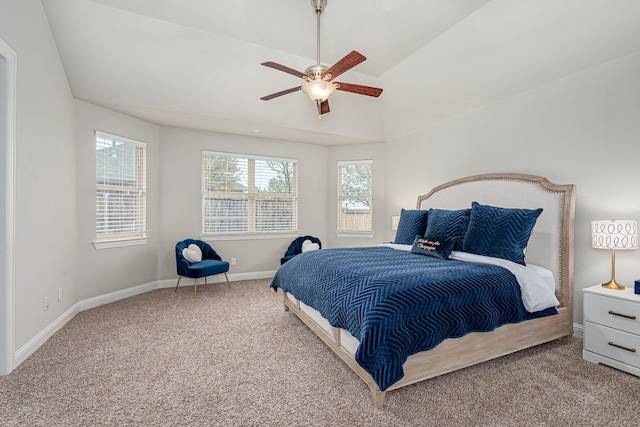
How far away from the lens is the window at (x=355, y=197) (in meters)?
5.64

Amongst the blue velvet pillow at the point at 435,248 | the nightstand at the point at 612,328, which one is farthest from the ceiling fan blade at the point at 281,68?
the nightstand at the point at 612,328

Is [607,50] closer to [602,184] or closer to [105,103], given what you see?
[602,184]

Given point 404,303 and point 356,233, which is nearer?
point 404,303

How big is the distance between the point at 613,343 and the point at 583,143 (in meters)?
1.79

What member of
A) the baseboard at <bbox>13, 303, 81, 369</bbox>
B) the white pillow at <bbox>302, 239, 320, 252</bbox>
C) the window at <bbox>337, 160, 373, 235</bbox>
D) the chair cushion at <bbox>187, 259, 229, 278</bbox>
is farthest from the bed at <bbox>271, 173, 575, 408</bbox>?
the baseboard at <bbox>13, 303, 81, 369</bbox>

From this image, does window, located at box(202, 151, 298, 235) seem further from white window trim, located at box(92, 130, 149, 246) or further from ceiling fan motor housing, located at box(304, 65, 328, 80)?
ceiling fan motor housing, located at box(304, 65, 328, 80)

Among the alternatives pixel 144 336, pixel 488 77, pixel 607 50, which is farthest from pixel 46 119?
pixel 607 50

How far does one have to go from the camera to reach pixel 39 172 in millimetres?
2719

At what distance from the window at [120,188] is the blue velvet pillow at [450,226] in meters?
4.00

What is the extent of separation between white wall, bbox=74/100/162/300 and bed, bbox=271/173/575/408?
90.3 inches

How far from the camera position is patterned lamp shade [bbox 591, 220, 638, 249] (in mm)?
2363

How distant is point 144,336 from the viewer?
9.55ft

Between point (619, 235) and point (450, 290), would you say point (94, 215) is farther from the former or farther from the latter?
point (619, 235)

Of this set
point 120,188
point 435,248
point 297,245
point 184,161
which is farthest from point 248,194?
point 435,248
